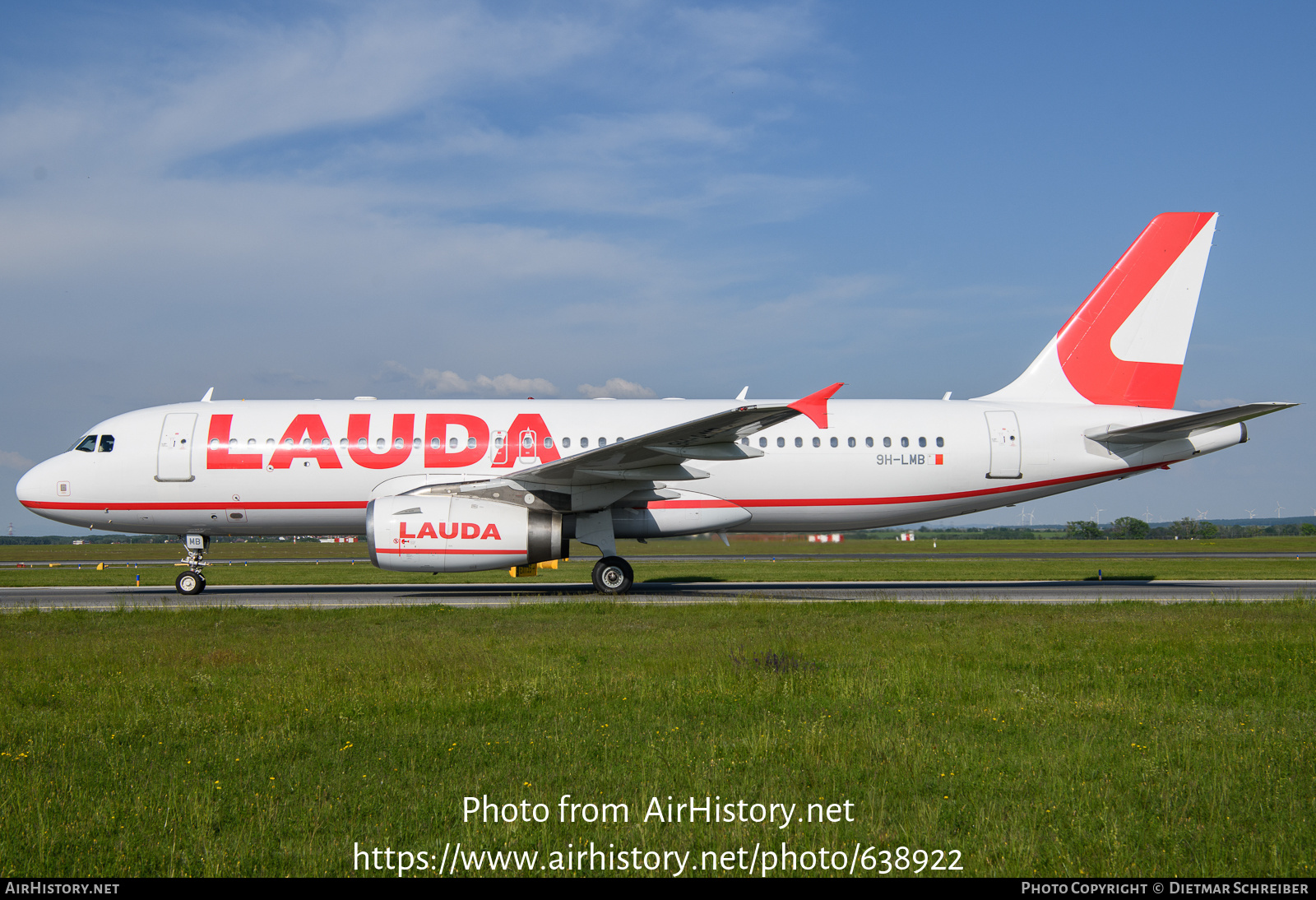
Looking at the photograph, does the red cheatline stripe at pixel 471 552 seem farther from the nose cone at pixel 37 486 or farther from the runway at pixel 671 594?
the nose cone at pixel 37 486

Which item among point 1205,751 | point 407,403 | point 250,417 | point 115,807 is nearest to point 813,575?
point 407,403

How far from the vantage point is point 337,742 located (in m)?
5.79

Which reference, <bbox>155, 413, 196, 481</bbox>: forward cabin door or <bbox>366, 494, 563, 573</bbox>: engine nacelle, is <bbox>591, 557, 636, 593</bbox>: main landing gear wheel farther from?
<bbox>155, 413, 196, 481</bbox>: forward cabin door

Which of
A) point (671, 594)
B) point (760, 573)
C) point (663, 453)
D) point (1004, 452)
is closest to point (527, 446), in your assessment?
point (663, 453)

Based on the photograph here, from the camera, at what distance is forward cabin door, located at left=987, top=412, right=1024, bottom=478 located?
61.0 feet

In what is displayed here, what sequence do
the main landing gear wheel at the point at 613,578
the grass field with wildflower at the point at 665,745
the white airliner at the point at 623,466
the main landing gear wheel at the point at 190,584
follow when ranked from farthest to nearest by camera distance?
the main landing gear wheel at the point at 190,584, the white airliner at the point at 623,466, the main landing gear wheel at the point at 613,578, the grass field with wildflower at the point at 665,745

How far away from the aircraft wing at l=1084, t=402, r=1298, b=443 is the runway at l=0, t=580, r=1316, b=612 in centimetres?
323

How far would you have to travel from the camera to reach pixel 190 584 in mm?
18281

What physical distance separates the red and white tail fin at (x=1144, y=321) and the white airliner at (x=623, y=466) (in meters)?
0.06

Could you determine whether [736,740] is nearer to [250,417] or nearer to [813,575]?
[250,417]

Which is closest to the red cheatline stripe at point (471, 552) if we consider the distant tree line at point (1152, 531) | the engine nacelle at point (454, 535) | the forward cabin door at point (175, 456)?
the engine nacelle at point (454, 535)

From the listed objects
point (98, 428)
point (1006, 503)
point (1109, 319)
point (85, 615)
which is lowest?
point (85, 615)

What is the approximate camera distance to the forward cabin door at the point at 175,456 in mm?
17859

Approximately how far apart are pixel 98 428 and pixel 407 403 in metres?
6.53
